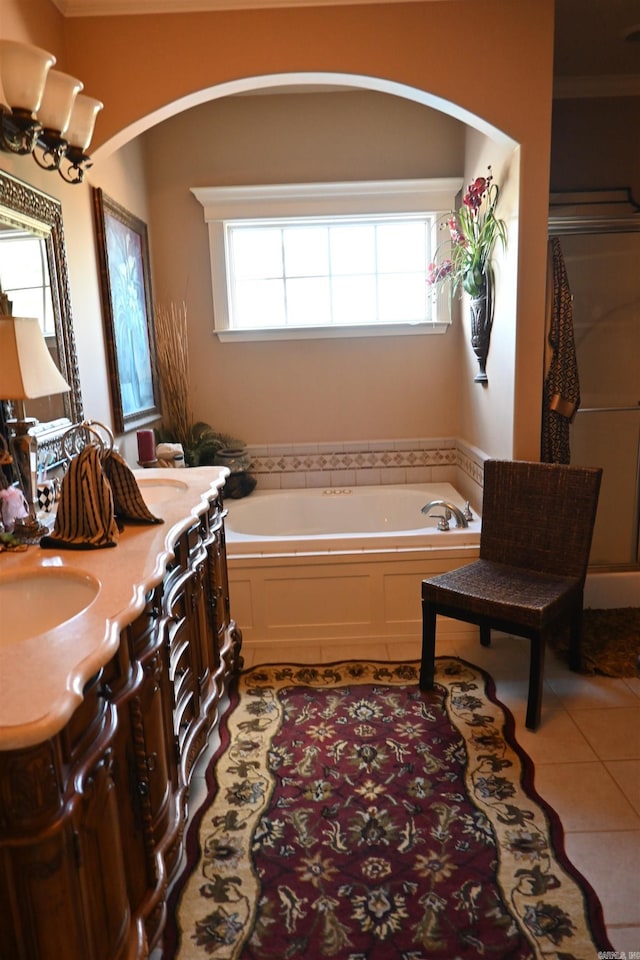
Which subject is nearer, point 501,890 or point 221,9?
point 501,890

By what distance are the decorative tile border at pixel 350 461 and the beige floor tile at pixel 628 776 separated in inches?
85.4

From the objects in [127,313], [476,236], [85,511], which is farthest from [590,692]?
[127,313]

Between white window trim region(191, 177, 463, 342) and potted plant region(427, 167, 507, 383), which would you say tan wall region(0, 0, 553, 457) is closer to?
potted plant region(427, 167, 507, 383)

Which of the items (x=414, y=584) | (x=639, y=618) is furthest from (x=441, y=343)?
(x=639, y=618)

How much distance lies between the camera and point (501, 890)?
1.65 metres

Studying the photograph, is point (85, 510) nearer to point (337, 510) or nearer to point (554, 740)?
point (554, 740)

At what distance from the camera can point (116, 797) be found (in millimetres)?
A: 1288

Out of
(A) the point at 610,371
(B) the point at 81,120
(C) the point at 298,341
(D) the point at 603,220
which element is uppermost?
(B) the point at 81,120

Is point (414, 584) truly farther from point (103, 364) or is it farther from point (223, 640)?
point (103, 364)

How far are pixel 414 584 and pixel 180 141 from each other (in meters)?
2.89

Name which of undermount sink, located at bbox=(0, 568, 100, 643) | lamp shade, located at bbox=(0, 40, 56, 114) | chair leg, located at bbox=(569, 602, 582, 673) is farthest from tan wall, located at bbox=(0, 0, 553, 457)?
chair leg, located at bbox=(569, 602, 582, 673)

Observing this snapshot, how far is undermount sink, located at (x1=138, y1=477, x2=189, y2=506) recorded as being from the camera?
2.27m

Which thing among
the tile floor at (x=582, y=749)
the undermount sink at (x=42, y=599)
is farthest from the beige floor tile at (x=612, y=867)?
the undermount sink at (x=42, y=599)

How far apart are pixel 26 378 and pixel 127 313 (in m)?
1.80
